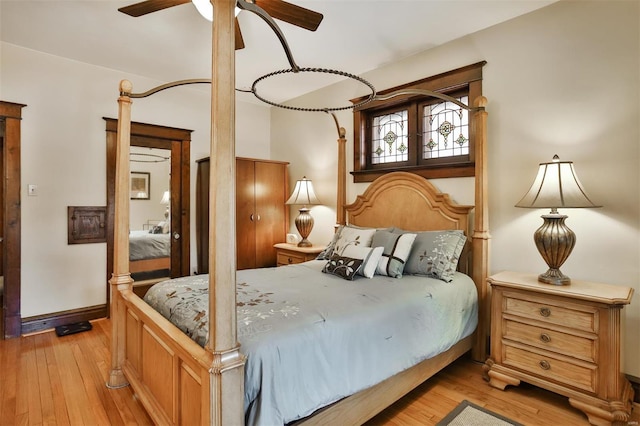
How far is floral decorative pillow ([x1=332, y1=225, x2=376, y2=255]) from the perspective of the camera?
281 cm

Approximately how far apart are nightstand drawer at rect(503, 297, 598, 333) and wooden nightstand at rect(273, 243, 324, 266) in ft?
6.50

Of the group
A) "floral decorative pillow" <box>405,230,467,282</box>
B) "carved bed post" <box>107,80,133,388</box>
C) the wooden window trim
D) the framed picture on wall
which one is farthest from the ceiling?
"floral decorative pillow" <box>405,230,467,282</box>

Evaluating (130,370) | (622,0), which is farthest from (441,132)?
(130,370)

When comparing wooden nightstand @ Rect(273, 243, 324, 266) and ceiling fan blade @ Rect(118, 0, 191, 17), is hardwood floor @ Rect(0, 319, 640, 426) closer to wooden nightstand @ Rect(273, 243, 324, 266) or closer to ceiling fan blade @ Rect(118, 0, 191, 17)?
wooden nightstand @ Rect(273, 243, 324, 266)

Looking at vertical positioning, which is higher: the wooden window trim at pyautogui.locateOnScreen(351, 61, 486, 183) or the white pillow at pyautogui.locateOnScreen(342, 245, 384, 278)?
the wooden window trim at pyautogui.locateOnScreen(351, 61, 486, 183)

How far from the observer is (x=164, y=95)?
410cm

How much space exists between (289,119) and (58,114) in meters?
2.66

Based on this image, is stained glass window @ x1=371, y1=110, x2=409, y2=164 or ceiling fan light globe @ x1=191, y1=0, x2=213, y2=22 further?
stained glass window @ x1=371, y1=110, x2=409, y2=164

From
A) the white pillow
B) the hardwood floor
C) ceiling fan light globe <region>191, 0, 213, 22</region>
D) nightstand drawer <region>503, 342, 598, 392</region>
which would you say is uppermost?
ceiling fan light globe <region>191, 0, 213, 22</region>

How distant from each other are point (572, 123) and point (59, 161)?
4.60 metres

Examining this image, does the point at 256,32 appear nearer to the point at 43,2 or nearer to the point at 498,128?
the point at 43,2

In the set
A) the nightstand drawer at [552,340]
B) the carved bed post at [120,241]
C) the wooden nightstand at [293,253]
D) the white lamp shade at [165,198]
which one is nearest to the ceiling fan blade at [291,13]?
the carved bed post at [120,241]

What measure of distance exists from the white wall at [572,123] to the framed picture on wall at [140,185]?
3.29 meters

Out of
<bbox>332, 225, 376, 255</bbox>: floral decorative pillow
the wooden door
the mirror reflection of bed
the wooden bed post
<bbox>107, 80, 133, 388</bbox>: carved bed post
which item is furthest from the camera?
the mirror reflection of bed
